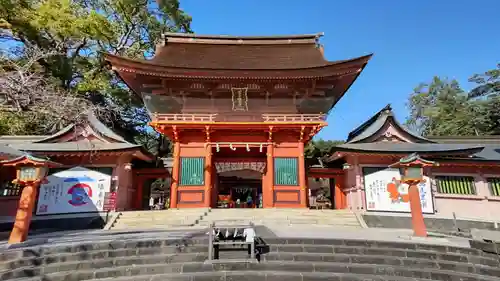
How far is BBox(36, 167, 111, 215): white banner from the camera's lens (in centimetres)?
1152

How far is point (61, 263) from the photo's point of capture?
6.21 meters

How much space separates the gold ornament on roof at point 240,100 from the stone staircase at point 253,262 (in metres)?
9.31

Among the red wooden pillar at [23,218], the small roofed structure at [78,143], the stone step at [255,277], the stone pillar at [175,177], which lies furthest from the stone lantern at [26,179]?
the stone pillar at [175,177]

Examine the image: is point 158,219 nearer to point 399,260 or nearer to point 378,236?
point 378,236

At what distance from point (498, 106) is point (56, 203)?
32.9m

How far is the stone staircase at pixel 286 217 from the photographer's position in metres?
11.3

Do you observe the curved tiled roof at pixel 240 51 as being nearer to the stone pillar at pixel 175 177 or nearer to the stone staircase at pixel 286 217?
the stone pillar at pixel 175 177

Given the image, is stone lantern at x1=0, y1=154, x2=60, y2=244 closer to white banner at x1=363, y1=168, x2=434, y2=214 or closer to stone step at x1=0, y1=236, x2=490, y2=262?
stone step at x1=0, y1=236, x2=490, y2=262

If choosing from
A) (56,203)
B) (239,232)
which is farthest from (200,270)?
(56,203)

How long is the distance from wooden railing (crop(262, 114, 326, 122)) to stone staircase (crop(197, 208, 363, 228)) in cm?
496

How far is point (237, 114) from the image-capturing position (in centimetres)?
1515

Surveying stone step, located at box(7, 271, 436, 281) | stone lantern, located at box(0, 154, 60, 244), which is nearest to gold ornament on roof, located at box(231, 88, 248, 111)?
stone lantern, located at box(0, 154, 60, 244)

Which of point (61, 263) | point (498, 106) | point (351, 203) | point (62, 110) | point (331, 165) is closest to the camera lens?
point (62, 110)

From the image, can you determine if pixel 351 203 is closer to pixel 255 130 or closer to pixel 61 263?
pixel 255 130
